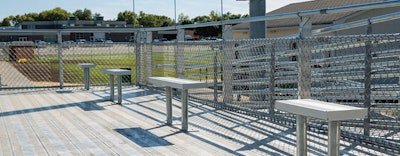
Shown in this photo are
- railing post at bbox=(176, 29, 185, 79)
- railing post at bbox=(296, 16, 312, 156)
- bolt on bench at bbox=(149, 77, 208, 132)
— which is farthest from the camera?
railing post at bbox=(176, 29, 185, 79)

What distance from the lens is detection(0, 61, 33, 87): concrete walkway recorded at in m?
17.0

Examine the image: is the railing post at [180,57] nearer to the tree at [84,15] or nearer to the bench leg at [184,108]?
the bench leg at [184,108]

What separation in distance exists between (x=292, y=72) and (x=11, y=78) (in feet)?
45.5

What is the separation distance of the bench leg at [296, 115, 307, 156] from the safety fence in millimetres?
1266

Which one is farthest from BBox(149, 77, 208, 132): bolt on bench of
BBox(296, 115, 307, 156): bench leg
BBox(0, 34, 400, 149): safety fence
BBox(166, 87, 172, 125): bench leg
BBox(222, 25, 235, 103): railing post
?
BBox(296, 115, 307, 156): bench leg

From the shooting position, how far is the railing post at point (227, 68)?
9305 millimetres

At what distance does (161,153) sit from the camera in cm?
597

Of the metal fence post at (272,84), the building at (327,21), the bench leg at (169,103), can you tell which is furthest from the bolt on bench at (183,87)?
the building at (327,21)

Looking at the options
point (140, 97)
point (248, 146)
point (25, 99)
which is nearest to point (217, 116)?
point (248, 146)

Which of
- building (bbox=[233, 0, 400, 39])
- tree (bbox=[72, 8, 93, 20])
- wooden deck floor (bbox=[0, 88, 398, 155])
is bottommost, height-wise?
wooden deck floor (bbox=[0, 88, 398, 155])

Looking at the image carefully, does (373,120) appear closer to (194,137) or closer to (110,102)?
(194,137)

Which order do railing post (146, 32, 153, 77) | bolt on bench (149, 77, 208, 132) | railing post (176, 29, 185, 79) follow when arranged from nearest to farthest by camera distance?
1. bolt on bench (149, 77, 208, 132)
2. railing post (176, 29, 185, 79)
3. railing post (146, 32, 153, 77)

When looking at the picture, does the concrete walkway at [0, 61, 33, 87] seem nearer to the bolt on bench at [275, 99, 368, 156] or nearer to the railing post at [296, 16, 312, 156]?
the railing post at [296, 16, 312, 156]

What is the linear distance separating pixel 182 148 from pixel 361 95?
2.40 m
